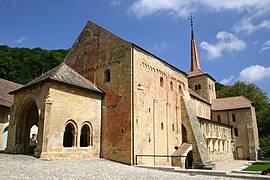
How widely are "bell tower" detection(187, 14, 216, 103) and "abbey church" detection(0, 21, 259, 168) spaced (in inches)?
781

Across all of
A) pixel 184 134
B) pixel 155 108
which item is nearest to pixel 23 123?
pixel 155 108

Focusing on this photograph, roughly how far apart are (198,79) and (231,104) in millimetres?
8107

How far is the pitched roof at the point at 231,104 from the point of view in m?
39.6

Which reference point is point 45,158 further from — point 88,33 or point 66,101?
point 88,33

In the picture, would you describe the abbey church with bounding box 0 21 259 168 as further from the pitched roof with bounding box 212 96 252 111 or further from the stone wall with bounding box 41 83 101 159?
the pitched roof with bounding box 212 96 252 111

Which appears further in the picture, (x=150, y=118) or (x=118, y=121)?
(x=150, y=118)

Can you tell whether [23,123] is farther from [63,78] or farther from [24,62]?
[24,62]

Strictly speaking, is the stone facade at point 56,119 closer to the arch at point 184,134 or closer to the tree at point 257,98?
the arch at point 184,134

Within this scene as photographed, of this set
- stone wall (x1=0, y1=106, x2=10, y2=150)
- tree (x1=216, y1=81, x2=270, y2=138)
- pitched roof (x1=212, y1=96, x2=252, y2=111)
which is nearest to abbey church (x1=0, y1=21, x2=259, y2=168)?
stone wall (x1=0, y1=106, x2=10, y2=150)

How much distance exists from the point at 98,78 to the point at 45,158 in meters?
8.68

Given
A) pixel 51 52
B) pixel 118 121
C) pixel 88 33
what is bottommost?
pixel 118 121

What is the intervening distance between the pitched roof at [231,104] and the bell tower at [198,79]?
1567 millimetres

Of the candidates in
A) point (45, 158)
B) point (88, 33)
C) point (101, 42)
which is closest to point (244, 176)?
point (45, 158)

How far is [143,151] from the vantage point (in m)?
17.5
